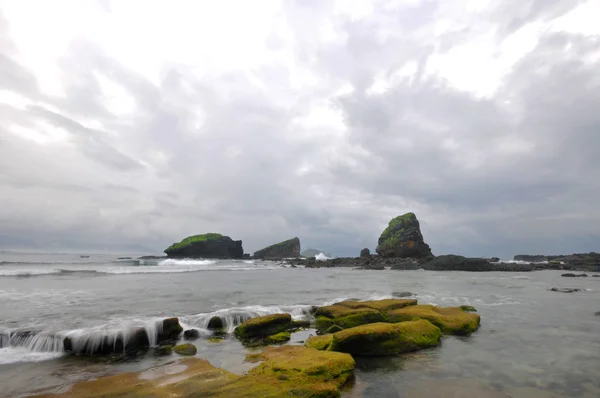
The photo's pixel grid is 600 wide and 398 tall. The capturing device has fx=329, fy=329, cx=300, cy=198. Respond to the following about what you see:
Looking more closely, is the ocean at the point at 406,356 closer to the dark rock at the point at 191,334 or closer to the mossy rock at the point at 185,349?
the mossy rock at the point at 185,349

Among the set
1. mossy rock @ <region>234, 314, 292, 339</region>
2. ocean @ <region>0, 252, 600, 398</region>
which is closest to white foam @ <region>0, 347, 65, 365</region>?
ocean @ <region>0, 252, 600, 398</region>

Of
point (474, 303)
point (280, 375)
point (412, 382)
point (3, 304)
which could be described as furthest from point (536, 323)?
point (3, 304)

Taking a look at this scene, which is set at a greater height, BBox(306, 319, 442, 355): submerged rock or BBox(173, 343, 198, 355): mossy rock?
BBox(306, 319, 442, 355): submerged rock

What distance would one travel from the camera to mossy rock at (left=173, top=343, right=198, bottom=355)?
11.0 m

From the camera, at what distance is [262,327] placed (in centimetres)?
1344

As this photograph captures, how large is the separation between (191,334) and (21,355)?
5452 millimetres

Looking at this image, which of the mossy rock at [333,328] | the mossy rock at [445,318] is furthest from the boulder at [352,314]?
the mossy rock at [445,318]

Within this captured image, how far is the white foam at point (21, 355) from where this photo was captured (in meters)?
10.5

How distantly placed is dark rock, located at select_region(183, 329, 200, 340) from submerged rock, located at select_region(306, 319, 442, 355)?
502 cm

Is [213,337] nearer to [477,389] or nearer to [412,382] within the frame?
[412,382]

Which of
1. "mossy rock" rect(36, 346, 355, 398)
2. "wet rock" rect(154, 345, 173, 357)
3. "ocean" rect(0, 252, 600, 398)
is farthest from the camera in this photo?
"wet rock" rect(154, 345, 173, 357)

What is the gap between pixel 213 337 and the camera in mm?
13312

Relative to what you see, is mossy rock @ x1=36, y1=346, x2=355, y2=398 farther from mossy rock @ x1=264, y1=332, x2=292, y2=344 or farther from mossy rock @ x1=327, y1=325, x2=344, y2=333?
mossy rock @ x1=327, y1=325, x2=344, y2=333

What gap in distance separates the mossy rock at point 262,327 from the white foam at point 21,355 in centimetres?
614
